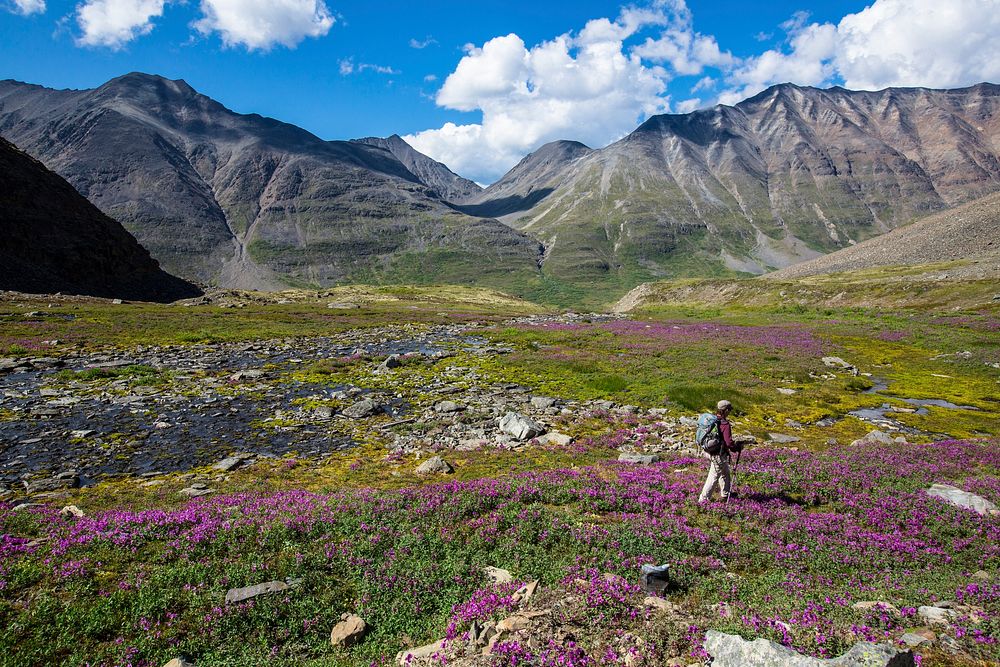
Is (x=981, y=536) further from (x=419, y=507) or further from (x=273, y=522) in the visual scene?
(x=273, y=522)

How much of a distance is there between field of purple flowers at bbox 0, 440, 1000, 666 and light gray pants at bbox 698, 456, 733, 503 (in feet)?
1.41

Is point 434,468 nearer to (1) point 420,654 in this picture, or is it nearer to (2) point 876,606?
(1) point 420,654

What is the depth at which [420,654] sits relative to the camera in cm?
677

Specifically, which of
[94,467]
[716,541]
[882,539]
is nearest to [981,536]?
[882,539]

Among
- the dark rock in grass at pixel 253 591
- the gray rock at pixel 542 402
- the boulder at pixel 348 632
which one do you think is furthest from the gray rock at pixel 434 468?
the gray rock at pixel 542 402

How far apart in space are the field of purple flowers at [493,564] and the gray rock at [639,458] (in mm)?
2678

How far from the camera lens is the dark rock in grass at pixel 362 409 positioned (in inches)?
861

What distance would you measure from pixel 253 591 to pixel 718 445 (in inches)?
408

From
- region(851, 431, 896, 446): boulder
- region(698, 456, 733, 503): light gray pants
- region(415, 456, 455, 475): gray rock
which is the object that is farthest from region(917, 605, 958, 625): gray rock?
region(851, 431, 896, 446): boulder

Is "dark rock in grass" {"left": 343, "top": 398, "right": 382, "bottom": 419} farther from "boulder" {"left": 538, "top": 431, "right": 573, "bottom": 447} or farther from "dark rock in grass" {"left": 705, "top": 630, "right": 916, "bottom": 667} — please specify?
"dark rock in grass" {"left": 705, "top": 630, "right": 916, "bottom": 667}

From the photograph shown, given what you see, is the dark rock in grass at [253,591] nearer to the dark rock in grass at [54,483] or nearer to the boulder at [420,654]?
the boulder at [420,654]

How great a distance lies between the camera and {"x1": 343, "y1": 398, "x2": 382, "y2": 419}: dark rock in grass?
71.7 ft

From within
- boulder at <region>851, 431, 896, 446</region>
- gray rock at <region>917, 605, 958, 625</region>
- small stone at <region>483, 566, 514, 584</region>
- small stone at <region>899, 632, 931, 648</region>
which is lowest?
boulder at <region>851, 431, 896, 446</region>

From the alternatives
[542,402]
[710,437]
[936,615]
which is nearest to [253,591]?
[710,437]
